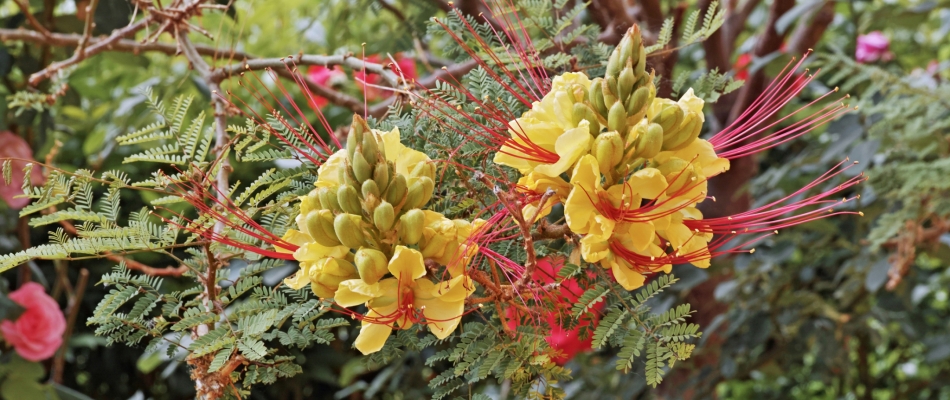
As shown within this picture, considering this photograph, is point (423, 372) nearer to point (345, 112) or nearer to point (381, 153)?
point (345, 112)

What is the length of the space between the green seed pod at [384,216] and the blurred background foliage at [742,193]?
428 millimetres

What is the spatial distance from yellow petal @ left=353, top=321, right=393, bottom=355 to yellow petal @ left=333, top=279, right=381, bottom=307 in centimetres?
2

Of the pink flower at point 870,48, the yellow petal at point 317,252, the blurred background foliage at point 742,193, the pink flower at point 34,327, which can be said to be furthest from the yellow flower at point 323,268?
the pink flower at point 870,48

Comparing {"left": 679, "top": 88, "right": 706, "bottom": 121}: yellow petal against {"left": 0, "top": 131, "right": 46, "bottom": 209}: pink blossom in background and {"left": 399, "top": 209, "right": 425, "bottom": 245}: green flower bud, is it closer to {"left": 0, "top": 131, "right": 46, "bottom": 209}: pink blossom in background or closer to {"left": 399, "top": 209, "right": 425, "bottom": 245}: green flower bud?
{"left": 399, "top": 209, "right": 425, "bottom": 245}: green flower bud

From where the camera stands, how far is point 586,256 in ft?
1.29

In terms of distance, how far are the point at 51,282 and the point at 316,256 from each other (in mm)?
991

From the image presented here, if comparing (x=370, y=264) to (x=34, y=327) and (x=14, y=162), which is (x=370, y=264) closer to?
(x=34, y=327)

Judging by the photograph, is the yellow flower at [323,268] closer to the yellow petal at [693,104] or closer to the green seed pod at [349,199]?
the green seed pod at [349,199]

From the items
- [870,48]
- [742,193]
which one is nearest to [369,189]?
[742,193]

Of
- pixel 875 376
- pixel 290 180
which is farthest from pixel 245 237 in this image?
pixel 875 376

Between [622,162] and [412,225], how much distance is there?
0.11m

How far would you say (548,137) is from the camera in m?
0.41

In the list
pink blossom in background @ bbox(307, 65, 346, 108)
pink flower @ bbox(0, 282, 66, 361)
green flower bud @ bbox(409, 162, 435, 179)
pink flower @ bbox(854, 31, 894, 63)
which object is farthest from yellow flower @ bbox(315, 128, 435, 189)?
pink flower @ bbox(854, 31, 894, 63)

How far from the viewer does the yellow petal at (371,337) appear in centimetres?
39
